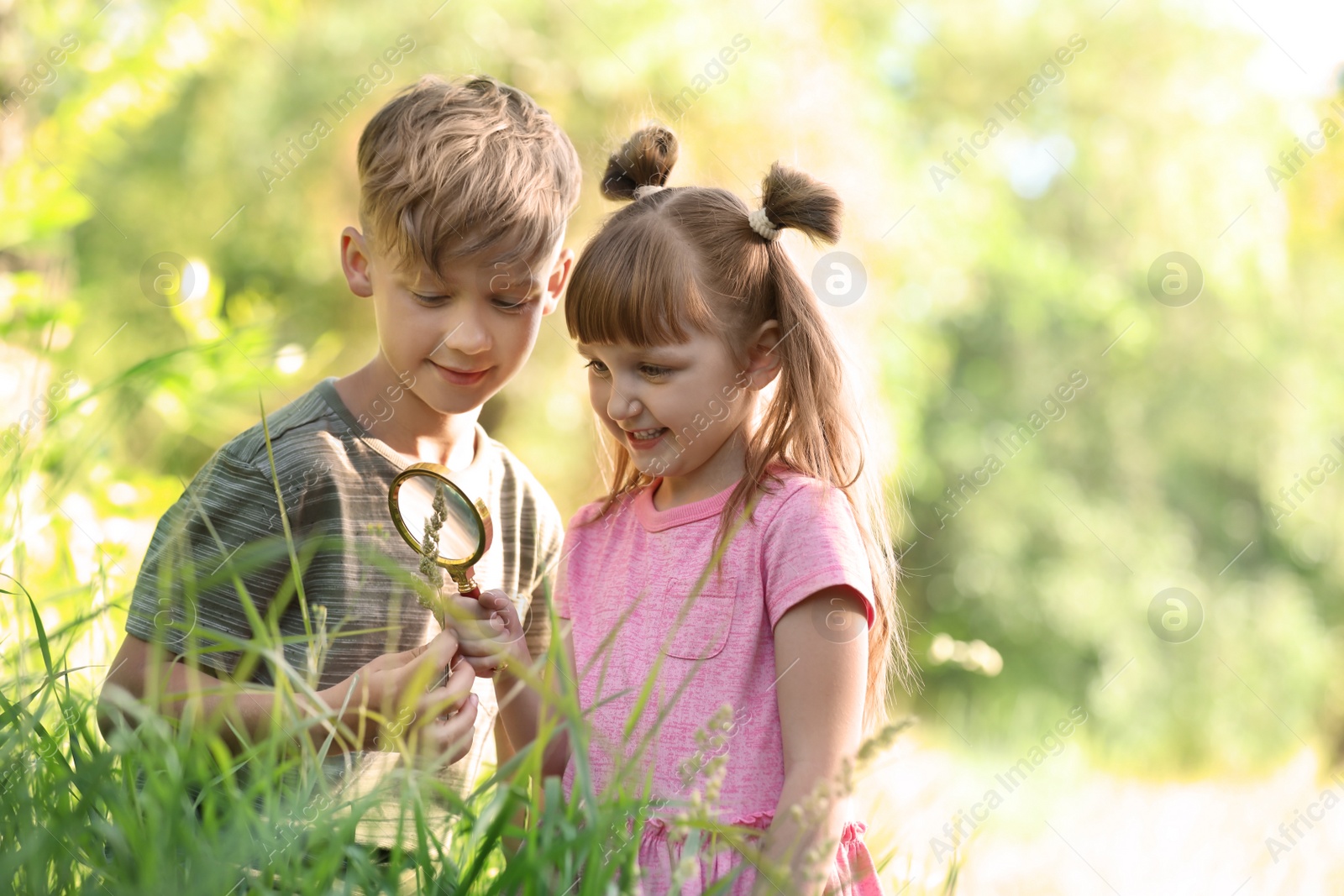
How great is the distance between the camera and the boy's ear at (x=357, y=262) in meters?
1.95

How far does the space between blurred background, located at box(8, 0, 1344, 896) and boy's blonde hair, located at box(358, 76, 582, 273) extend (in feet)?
7.83

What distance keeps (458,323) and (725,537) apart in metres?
0.58

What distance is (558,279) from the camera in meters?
2.01

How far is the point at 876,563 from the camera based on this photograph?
5.54 ft

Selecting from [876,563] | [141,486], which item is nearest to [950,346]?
[141,486]

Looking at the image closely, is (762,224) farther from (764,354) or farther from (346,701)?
(346,701)

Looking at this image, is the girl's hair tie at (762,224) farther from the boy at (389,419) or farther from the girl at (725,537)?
the boy at (389,419)

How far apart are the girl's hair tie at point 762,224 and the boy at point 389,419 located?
362 mm

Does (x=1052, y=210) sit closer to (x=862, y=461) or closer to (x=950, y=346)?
(x=950, y=346)

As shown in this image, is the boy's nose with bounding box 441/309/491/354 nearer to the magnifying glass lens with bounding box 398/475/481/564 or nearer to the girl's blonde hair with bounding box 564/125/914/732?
the girl's blonde hair with bounding box 564/125/914/732

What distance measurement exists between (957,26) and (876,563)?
314 inches

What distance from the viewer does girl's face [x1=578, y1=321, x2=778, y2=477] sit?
1.65 m

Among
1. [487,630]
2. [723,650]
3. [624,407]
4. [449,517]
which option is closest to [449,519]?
[449,517]

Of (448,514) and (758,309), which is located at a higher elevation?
(758,309)
